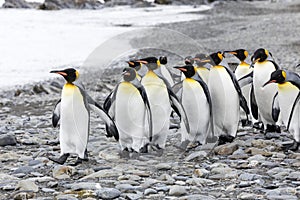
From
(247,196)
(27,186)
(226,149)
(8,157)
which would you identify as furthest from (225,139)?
(27,186)

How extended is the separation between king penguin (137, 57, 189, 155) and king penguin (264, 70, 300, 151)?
2.51ft

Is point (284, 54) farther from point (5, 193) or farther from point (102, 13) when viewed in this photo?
point (102, 13)

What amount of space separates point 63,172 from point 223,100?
166 centimetres

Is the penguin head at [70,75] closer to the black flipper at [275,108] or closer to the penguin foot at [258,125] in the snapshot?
the black flipper at [275,108]

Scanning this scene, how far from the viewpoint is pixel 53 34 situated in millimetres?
20000

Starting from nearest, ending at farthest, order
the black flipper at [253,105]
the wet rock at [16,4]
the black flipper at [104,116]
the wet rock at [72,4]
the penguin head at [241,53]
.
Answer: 1. the black flipper at [104,116]
2. the black flipper at [253,105]
3. the penguin head at [241,53]
4. the wet rock at [16,4]
5. the wet rock at [72,4]

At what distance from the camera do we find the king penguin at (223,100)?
489 cm

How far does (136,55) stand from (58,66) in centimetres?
272

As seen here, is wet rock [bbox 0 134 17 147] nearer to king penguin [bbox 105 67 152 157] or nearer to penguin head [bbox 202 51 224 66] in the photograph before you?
king penguin [bbox 105 67 152 157]

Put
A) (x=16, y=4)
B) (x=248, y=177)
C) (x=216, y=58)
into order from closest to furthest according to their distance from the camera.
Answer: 1. (x=248, y=177)
2. (x=216, y=58)
3. (x=16, y=4)

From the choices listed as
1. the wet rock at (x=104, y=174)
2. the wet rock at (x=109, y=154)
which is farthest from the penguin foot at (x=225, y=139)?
the wet rock at (x=104, y=174)

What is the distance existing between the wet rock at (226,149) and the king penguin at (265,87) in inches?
31.0

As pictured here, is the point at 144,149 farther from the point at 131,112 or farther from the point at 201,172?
the point at 201,172

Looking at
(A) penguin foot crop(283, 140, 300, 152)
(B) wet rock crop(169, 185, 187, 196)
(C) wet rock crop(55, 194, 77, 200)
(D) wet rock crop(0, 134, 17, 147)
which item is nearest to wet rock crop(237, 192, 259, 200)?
(B) wet rock crop(169, 185, 187, 196)
